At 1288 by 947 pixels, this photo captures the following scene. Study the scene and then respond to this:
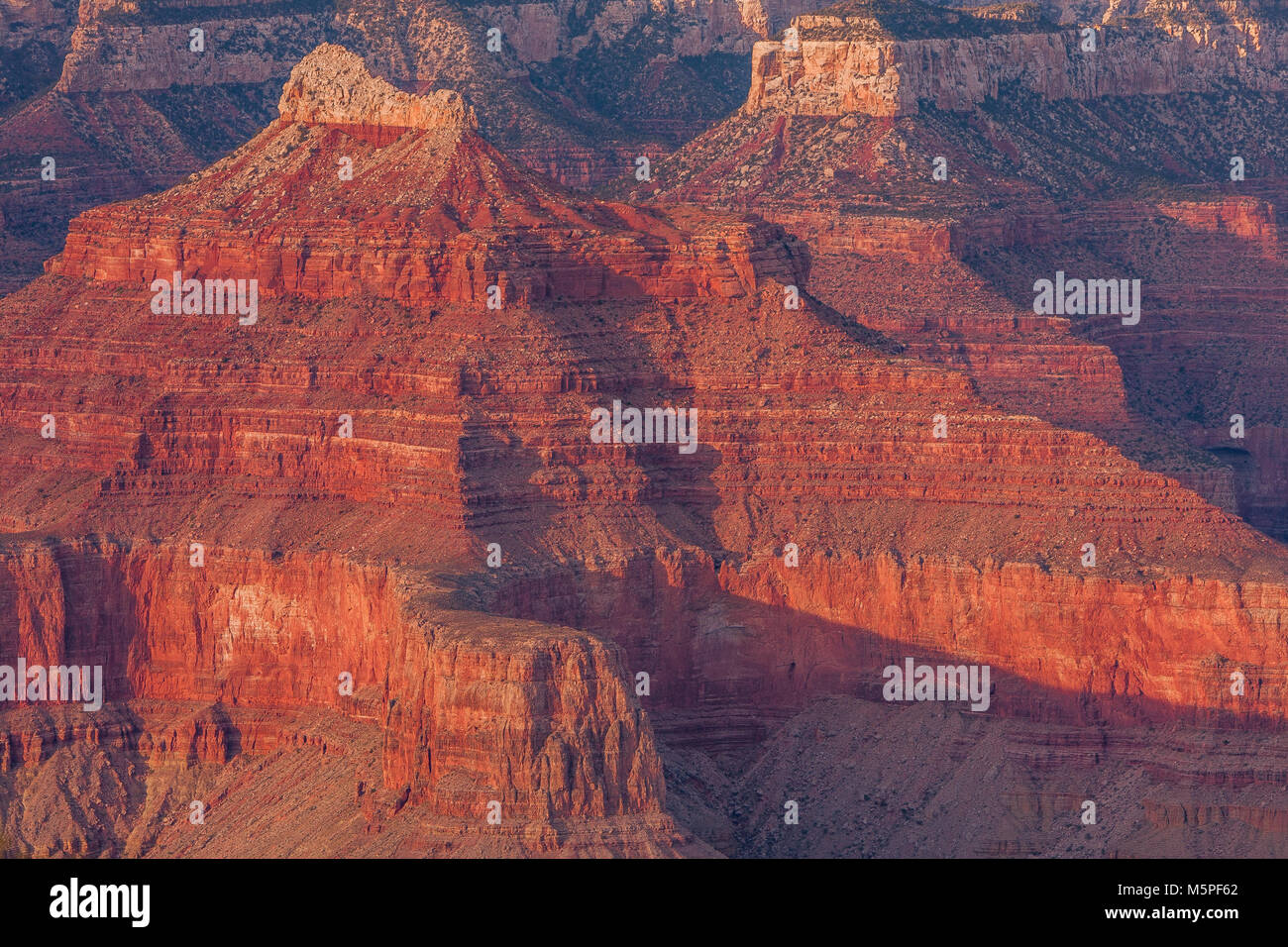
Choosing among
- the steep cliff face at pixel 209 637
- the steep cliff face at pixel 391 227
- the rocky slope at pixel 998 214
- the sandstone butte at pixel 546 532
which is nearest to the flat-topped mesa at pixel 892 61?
the rocky slope at pixel 998 214

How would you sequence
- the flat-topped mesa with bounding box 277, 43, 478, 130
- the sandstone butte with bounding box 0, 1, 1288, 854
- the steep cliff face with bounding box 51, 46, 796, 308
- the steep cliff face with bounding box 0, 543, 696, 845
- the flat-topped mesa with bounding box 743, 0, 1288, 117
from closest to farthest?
the sandstone butte with bounding box 0, 1, 1288, 854 → the steep cliff face with bounding box 0, 543, 696, 845 → the steep cliff face with bounding box 51, 46, 796, 308 → the flat-topped mesa with bounding box 277, 43, 478, 130 → the flat-topped mesa with bounding box 743, 0, 1288, 117

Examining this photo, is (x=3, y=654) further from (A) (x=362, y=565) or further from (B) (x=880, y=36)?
(B) (x=880, y=36)

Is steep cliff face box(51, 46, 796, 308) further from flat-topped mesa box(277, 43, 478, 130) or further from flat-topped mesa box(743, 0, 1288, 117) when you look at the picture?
flat-topped mesa box(743, 0, 1288, 117)

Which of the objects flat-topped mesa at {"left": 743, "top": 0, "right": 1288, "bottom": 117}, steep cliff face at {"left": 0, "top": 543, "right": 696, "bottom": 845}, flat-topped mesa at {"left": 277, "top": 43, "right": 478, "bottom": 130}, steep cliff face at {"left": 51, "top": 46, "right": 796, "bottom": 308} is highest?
flat-topped mesa at {"left": 743, "top": 0, "right": 1288, "bottom": 117}

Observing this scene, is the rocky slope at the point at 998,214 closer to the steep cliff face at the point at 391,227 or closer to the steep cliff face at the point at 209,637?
the steep cliff face at the point at 391,227

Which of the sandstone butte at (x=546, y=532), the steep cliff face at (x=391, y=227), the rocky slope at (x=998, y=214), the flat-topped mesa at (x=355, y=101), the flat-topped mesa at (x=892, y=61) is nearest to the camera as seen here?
the sandstone butte at (x=546, y=532)

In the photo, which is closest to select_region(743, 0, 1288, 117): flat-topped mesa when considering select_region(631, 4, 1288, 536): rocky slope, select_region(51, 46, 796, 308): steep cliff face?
select_region(631, 4, 1288, 536): rocky slope
